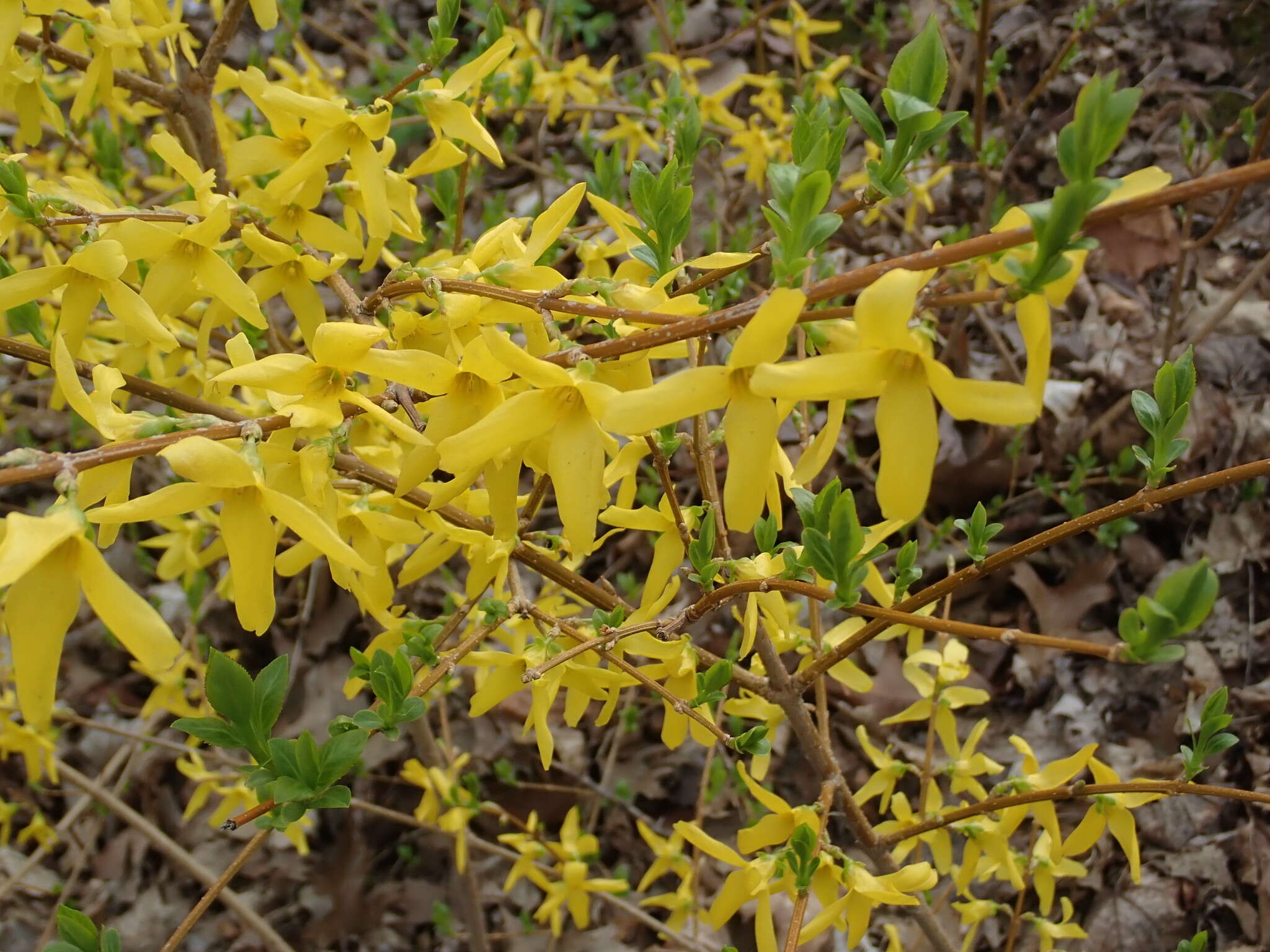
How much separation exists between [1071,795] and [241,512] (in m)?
1.16

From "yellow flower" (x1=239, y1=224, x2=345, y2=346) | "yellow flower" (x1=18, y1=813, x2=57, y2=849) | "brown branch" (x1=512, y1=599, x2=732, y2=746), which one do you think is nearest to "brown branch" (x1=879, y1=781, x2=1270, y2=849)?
"brown branch" (x1=512, y1=599, x2=732, y2=746)

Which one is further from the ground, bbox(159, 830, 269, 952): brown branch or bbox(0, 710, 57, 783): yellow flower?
bbox(159, 830, 269, 952): brown branch

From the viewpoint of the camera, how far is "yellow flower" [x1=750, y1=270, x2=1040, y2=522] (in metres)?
0.71

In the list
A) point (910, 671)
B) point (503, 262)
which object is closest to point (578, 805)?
point (910, 671)

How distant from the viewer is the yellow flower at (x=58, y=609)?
78 cm

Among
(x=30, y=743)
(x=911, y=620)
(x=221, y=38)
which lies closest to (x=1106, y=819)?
(x=911, y=620)

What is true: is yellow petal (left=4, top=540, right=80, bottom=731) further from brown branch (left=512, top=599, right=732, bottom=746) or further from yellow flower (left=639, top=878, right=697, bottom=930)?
yellow flower (left=639, top=878, right=697, bottom=930)

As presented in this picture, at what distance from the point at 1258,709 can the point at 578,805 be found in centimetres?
187

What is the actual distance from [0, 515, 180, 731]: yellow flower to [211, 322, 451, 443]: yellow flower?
0.74 ft

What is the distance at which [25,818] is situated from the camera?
3.11m

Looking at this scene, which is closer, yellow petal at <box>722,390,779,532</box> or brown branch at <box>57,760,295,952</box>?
yellow petal at <box>722,390,779,532</box>

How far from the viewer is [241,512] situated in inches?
36.3

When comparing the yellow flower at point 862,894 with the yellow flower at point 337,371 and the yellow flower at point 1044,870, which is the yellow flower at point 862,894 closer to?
the yellow flower at point 1044,870

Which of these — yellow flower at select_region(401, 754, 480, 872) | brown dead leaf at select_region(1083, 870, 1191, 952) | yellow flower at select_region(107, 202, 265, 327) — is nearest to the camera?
yellow flower at select_region(107, 202, 265, 327)
